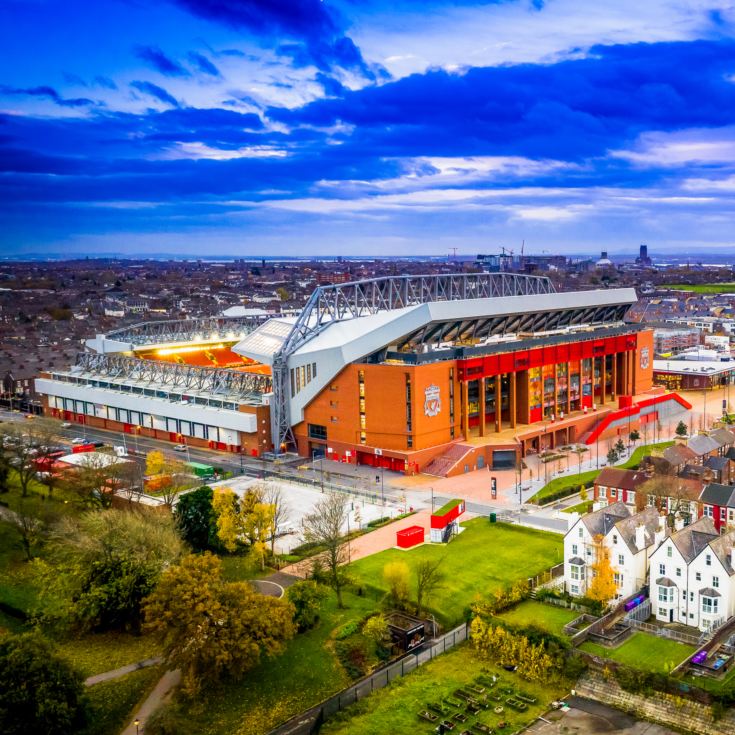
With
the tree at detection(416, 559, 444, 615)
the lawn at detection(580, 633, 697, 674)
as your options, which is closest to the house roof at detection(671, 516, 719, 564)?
the lawn at detection(580, 633, 697, 674)

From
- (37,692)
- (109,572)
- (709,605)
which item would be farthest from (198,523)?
(709,605)

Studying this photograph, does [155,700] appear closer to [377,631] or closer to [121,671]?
[121,671]

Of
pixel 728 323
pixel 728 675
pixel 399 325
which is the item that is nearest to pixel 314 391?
pixel 399 325

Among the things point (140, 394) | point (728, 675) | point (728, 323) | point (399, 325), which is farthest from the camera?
point (728, 323)

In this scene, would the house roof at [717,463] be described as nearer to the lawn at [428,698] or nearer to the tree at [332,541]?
the tree at [332,541]

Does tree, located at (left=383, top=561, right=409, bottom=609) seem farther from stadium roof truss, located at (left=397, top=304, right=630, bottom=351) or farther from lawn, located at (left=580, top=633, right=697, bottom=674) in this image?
stadium roof truss, located at (left=397, top=304, right=630, bottom=351)

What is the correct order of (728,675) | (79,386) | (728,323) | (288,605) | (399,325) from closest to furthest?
(728,675), (288,605), (399,325), (79,386), (728,323)

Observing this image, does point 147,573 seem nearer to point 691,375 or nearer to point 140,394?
point 140,394
